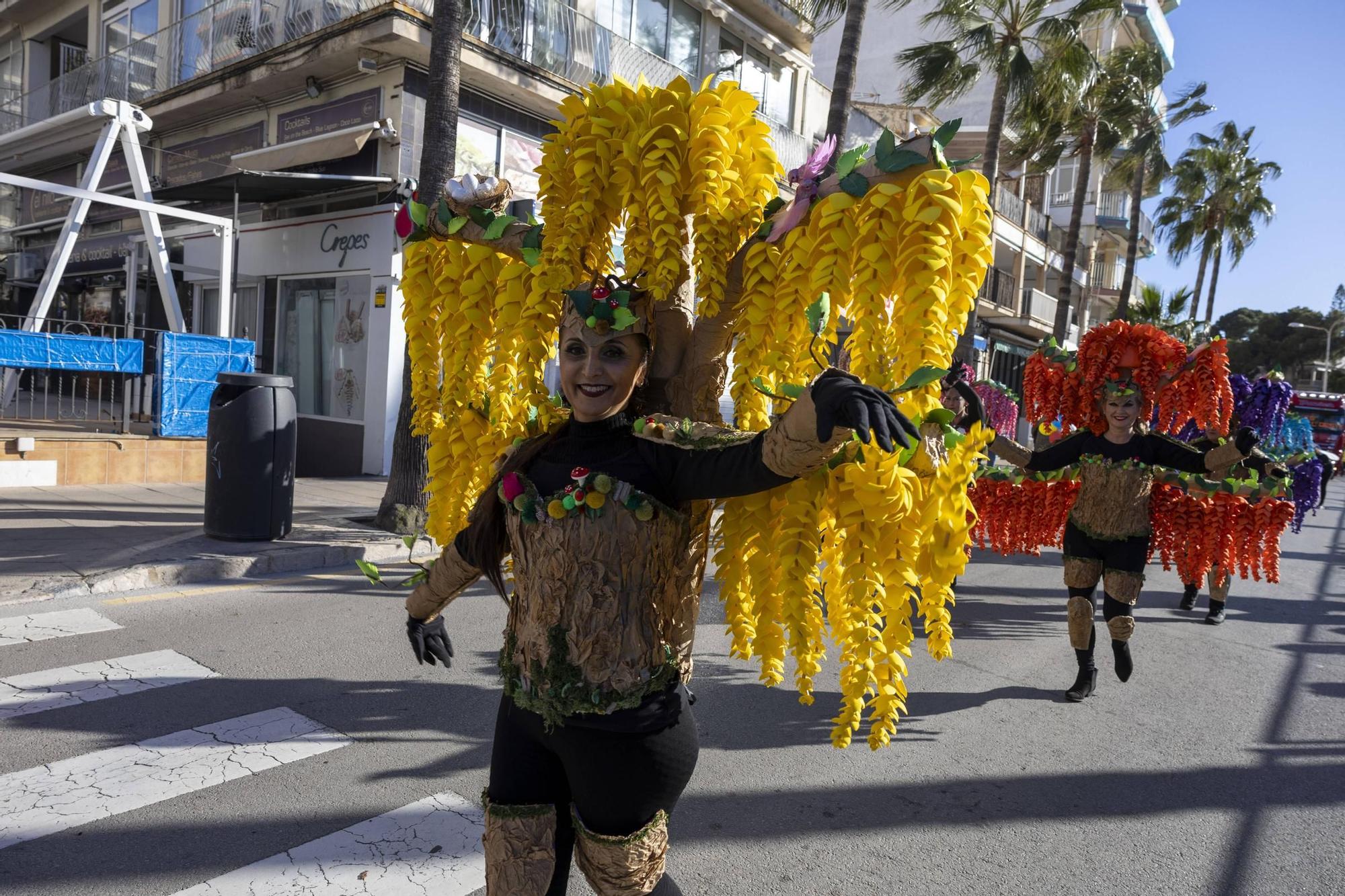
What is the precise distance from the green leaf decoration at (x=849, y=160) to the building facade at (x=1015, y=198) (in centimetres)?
2396

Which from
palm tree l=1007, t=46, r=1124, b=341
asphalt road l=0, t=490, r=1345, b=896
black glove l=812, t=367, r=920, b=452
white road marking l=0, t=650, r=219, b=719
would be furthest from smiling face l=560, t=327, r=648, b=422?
palm tree l=1007, t=46, r=1124, b=341

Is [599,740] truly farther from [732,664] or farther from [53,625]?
[53,625]

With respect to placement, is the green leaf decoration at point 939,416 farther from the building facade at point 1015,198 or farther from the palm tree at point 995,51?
the building facade at point 1015,198

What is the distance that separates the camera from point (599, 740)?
191cm

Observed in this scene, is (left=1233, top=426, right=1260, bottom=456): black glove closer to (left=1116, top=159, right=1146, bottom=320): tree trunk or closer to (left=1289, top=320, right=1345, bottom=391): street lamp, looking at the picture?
(left=1116, top=159, right=1146, bottom=320): tree trunk

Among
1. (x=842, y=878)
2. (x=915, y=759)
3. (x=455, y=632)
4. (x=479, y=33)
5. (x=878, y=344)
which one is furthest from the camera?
(x=479, y=33)

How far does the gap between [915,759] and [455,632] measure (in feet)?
9.99

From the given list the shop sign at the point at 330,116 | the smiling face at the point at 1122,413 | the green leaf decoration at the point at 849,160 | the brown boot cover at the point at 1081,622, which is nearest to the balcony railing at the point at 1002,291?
the shop sign at the point at 330,116

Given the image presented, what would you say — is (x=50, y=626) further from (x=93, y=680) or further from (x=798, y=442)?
(x=798, y=442)

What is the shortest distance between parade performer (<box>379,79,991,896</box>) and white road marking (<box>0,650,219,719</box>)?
2.78m

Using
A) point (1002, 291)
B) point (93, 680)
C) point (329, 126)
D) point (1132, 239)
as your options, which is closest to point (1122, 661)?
point (93, 680)

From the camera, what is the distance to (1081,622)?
5.13m

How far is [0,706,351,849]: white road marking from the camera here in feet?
9.82

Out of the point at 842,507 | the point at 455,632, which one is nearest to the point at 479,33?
the point at 455,632
